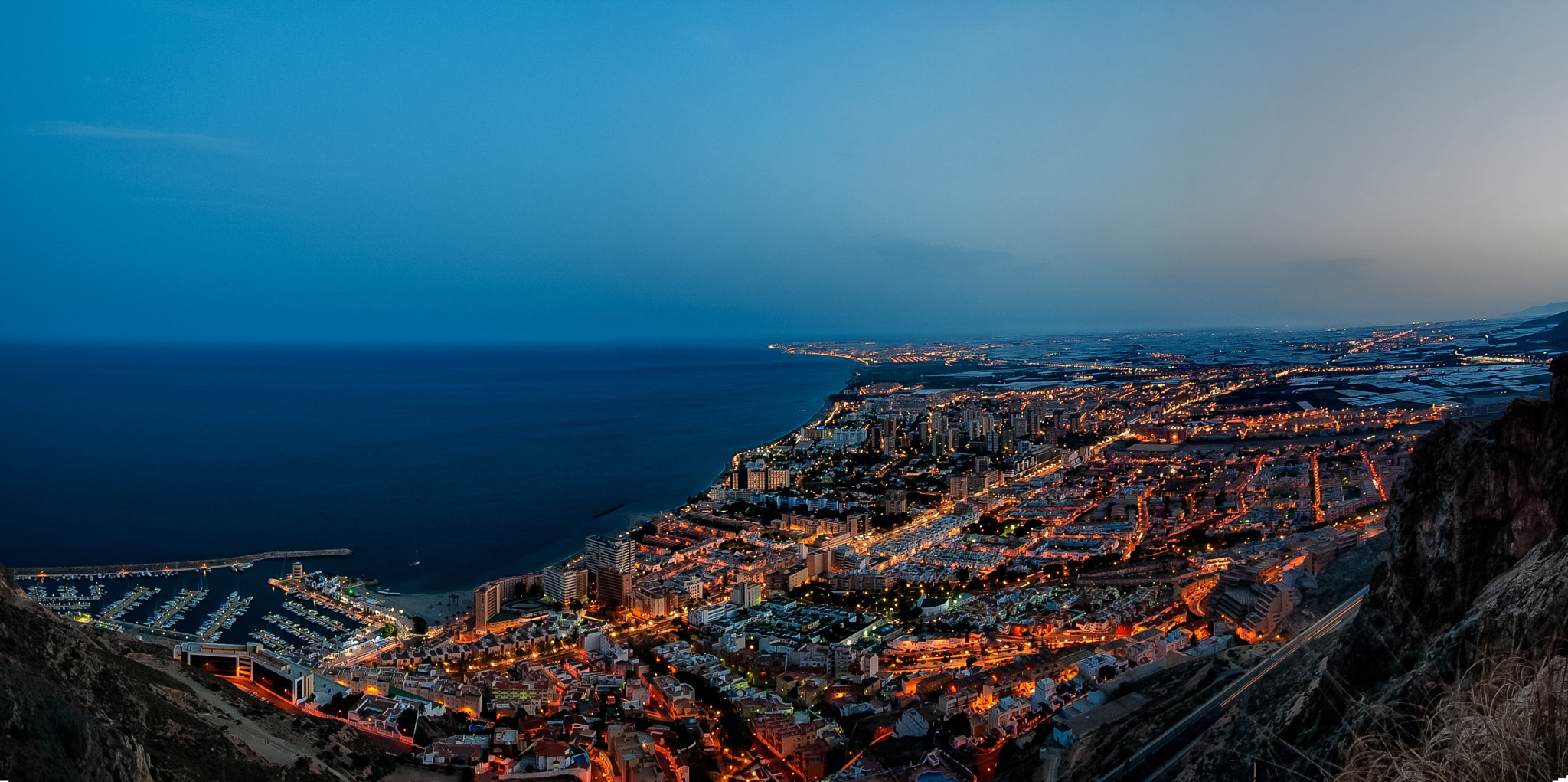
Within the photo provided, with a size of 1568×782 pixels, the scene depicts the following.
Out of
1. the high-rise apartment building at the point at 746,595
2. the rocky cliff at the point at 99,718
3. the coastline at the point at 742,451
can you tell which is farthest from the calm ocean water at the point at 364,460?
the rocky cliff at the point at 99,718

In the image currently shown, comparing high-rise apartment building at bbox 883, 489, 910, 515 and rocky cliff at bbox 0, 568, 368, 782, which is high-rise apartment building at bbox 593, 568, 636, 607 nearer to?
rocky cliff at bbox 0, 568, 368, 782

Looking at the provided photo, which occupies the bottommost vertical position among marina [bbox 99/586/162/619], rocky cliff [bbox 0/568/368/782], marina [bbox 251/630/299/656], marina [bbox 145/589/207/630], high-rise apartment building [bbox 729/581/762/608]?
high-rise apartment building [bbox 729/581/762/608]

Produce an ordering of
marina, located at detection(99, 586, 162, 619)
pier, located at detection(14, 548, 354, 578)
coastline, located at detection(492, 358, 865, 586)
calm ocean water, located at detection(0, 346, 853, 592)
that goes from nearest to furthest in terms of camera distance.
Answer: marina, located at detection(99, 586, 162, 619) → pier, located at detection(14, 548, 354, 578) → coastline, located at detection(492, 358, 865, 586) → calm ocean water, located at detection(0, 346, 853, 592)

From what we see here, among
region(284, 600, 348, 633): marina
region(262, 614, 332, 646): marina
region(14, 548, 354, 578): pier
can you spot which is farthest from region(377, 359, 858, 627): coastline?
region(14, 548, 354, 578): pier

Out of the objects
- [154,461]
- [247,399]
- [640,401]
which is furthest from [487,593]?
[247,399]

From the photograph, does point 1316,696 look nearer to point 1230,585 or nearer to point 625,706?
point 625,706

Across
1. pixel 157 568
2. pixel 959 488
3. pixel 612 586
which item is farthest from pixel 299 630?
pixel 959 488

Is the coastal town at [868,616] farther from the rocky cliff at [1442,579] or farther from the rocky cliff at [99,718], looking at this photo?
the rocky cliff at [99,718]
